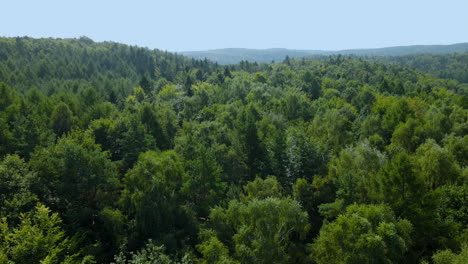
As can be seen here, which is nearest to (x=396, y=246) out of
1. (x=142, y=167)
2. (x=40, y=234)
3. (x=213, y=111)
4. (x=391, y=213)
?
(x=391, y=213)

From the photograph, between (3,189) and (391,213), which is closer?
(391,213)

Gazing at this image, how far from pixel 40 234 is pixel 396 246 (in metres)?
32.7

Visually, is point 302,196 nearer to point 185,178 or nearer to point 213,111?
point 185,178

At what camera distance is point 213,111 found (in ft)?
261

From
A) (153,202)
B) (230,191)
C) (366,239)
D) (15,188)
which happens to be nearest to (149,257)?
(153,202)

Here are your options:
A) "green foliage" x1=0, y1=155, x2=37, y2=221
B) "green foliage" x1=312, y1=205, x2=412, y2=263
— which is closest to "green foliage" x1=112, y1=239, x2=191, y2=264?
"green foliage" x1=312, y1=205, x2=412, y2=263

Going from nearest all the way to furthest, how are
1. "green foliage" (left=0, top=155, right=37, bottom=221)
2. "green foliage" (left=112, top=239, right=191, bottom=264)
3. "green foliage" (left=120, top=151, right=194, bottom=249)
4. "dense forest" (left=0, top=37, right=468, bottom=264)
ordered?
"green foliage" (left=112, top=239, right=191, bottom=264)
"dense forest" (left=0, top=37, right=468, bottom=264)
"green foliage" (left=0, top=155, right=37, bottom=221)
"green foliage" (left=120, top=151, right=194, bottom=249)

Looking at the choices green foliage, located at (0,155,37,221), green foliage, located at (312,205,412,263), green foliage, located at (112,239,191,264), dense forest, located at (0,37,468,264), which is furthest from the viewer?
green foliage, located at (0,155,37,221)

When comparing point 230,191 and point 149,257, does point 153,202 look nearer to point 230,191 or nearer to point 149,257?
point 230,191

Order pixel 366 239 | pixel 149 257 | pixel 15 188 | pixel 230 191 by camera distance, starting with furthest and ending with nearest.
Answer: pixel 230 191
pixel 15 188
pixel 366 239
pixel 149 257

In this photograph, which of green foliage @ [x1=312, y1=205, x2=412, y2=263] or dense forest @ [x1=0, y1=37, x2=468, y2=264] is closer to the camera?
green foliage @ [x1=312, y1=205, x2=412, y2=263]

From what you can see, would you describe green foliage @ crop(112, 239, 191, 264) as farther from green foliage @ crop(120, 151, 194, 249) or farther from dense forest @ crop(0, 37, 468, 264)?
green foliage @ crop(120, 151, 194, 249)

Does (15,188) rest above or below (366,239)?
above

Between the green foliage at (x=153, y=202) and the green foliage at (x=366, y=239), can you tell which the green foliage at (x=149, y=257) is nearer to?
the green foliage at (x=153, y=202)
